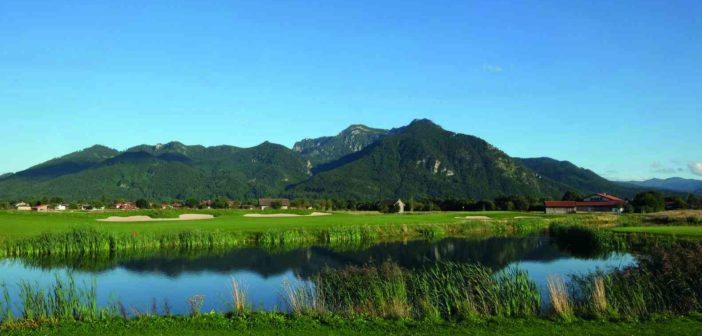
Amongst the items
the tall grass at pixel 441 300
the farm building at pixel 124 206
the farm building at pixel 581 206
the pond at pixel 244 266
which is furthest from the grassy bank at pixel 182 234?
the farm building at pixel 124 206

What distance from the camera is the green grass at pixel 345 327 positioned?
1280 cm

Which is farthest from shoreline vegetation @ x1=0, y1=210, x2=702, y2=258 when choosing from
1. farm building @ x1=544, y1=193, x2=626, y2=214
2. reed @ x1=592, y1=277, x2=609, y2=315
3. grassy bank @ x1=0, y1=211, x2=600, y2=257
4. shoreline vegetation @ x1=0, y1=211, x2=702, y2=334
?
farm building @ x1=544, y1=193, x2=626, y2=214

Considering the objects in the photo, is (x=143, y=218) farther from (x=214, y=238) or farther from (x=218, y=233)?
(x=214, y=238)

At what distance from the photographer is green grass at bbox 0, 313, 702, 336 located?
12.8m

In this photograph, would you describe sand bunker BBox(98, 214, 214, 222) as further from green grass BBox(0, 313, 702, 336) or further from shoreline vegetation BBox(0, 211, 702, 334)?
green grass BBox(0, 313, 702, 336)

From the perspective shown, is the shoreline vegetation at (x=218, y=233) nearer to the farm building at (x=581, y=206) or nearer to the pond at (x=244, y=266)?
the pond at (x=244, y=266)

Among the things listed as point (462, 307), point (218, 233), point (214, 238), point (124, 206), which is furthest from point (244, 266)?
point (124, 206)

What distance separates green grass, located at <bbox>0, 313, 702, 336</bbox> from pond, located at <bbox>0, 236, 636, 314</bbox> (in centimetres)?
432

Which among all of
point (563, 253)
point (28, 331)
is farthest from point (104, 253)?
point (563, 253)

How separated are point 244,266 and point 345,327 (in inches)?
780

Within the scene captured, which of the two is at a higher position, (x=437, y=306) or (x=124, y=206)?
(x=124, y=206)

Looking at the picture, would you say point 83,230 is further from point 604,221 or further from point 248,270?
point 604,221

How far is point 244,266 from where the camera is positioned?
32344mm

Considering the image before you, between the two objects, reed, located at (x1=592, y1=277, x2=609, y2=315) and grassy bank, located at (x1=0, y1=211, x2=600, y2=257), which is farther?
grassy bank, located at (x1=0, y1=211, x2=600, y2=257)
